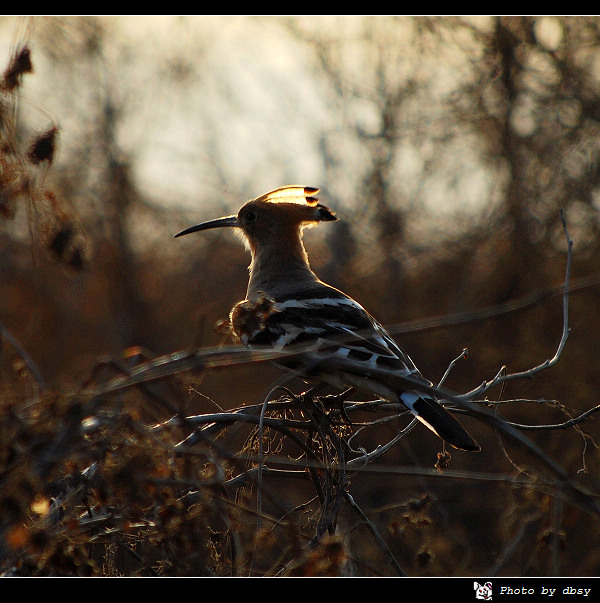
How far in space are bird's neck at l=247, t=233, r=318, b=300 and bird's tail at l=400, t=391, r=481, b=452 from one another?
5.30 ft

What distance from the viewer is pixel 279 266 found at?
15.9 ft

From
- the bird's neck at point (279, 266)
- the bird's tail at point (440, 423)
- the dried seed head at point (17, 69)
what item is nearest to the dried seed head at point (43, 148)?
the dried seed head at point (17, 69)

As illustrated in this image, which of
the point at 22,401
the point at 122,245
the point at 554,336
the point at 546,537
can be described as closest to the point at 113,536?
the point at 22,401

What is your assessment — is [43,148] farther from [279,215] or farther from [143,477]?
[279,215]

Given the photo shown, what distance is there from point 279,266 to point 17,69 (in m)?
2.70

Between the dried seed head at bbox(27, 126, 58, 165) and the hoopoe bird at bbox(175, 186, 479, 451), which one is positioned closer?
the dried seed head at bbox(27, 126, 58, 165)

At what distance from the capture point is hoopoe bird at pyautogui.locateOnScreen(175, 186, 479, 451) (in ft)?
8.33

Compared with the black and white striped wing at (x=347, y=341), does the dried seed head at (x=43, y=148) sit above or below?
above

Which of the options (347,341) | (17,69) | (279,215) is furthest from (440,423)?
(279,215)
